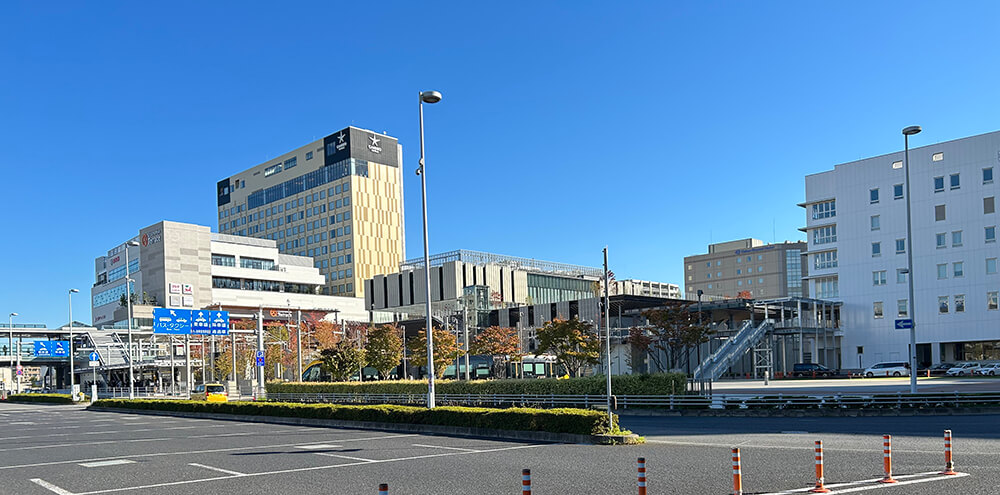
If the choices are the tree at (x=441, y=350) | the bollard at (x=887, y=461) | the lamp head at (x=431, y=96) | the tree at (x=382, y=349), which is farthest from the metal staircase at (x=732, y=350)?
the bollard at (x=887, y=461)

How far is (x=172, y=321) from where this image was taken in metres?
56.9

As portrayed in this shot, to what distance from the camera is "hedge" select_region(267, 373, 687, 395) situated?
1459 inches

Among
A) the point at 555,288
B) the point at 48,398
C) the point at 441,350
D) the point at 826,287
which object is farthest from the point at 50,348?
the point at 826,287

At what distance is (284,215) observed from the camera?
162 m

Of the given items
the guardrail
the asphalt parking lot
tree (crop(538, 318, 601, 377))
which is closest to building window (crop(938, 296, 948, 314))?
tree (crop(538, 318, 601, 377))

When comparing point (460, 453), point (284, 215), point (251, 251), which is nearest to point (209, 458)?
point (460, 453)

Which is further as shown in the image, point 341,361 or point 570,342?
point 341,361

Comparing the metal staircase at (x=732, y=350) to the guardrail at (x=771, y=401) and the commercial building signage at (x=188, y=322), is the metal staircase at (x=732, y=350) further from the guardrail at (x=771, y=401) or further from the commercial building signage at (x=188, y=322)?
the commercial building signage at (x=188, y=322)

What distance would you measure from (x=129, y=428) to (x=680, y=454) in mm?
24058

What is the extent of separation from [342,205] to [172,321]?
91.2 meters

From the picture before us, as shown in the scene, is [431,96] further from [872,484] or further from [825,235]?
[825,235]

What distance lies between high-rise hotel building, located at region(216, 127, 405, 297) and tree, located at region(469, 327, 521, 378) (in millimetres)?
74343

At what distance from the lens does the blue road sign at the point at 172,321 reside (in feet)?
183

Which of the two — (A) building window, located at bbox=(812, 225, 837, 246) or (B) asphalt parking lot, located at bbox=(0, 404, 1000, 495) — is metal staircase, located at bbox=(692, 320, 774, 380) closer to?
(A) building window, located at bbox=(812, 225, 837, 246)
